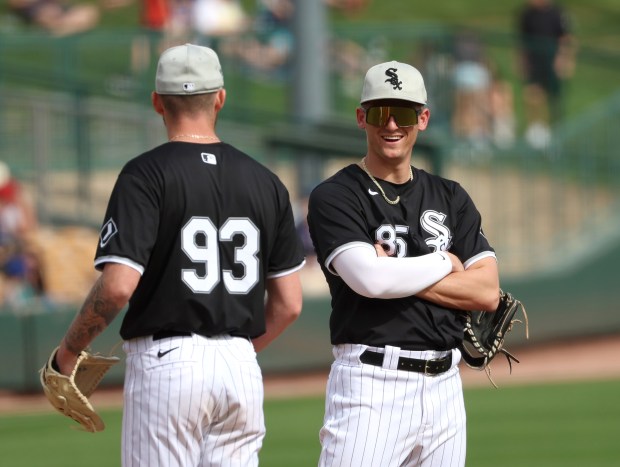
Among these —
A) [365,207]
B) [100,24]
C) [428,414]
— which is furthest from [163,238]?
[100,24]

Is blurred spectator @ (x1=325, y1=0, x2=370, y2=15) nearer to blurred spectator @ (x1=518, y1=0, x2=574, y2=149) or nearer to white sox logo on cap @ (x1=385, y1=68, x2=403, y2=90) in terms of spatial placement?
blurred spectator @ (x1=518, y1=0, x2=574, y2=149)

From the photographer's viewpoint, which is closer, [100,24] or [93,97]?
[93,97]

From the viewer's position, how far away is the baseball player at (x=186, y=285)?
4.67m

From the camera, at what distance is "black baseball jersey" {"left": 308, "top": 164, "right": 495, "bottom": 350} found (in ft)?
16.0

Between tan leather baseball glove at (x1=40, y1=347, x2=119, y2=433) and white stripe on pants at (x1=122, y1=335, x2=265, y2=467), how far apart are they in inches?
6.7

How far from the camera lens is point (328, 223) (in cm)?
494

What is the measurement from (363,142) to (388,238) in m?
9.09

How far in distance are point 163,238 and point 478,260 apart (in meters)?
1.20

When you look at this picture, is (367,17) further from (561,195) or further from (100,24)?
(561,195)

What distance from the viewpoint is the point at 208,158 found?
190 inches

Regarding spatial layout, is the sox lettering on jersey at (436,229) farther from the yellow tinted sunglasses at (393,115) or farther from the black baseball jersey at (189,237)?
the black baseball jersey at (189,237)

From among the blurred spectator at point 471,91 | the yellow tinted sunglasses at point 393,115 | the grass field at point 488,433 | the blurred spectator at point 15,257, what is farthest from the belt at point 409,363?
the blurred spectator at point 471,91

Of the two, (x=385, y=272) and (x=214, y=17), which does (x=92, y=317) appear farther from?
(x=214, y=17)

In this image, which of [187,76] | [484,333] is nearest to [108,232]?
[187,76]
